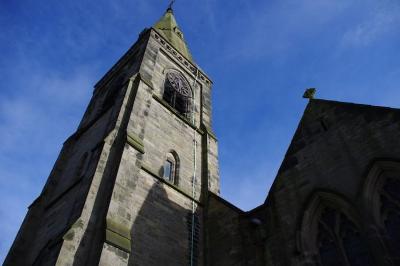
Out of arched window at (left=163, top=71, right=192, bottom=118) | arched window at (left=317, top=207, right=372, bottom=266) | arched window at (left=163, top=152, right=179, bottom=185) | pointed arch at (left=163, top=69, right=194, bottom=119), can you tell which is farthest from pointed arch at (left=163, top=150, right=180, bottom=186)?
arched window at (left=317, top=207, right=372, bottom=266)

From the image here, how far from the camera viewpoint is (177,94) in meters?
17.6

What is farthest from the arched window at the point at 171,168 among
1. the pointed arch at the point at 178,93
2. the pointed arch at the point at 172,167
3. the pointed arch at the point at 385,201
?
the pointed arch at the point at 385,201

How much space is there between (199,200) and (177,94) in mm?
6501

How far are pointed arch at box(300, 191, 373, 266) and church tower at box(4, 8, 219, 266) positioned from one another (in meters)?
3.89

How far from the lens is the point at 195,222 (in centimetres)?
1192

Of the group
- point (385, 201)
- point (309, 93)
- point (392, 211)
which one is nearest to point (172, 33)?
point (309, 93)

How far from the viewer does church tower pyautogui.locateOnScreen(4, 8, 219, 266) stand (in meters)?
8.55

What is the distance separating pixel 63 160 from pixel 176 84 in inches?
254

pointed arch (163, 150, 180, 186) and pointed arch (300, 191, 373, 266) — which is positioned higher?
pointed arch (163, 150, 180, 186)

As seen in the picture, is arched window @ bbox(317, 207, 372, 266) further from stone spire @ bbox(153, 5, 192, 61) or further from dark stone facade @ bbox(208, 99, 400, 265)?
stone spire @ bbox(153, 5, 192, 61)

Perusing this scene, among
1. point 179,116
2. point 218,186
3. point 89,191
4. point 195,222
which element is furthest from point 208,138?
point 89,191

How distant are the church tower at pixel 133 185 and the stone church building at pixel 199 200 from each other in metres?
0.04

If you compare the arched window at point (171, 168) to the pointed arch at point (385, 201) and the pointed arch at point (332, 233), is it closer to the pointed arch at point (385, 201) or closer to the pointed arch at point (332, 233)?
the pointed arch at point (332, 233)

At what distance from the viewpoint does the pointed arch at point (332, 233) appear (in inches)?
293
